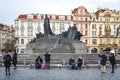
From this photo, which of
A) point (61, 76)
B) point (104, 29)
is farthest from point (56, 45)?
point (104, 29)

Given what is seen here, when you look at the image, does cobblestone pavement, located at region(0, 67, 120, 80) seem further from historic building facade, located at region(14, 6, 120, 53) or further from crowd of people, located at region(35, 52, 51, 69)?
historic building facade, located at region(14, 6, 120, 53)

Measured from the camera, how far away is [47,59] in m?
34.1

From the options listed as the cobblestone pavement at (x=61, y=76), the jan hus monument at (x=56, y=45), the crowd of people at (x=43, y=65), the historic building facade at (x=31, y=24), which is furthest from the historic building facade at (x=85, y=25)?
the cobblestone pavement at (x=61, y=76)

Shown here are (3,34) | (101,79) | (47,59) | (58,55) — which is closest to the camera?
(101,79)

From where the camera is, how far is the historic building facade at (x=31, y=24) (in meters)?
119

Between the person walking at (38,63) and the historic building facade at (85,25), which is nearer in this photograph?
the person walking at (38,63)

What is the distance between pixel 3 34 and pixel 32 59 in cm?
11958

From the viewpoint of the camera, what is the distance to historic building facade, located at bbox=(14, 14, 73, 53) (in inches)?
4678

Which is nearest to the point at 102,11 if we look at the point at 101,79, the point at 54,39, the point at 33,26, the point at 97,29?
the point at 97,29

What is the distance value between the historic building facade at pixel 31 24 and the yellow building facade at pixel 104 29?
745 centimetres

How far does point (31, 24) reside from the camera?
394 ft

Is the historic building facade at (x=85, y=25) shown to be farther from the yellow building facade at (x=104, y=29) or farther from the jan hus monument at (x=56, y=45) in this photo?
the jan hus monument at (x=56, y=45)

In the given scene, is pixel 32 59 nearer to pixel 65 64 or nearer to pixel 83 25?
pixel 65 64

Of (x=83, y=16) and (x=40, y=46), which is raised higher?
(x=83, y=16)
